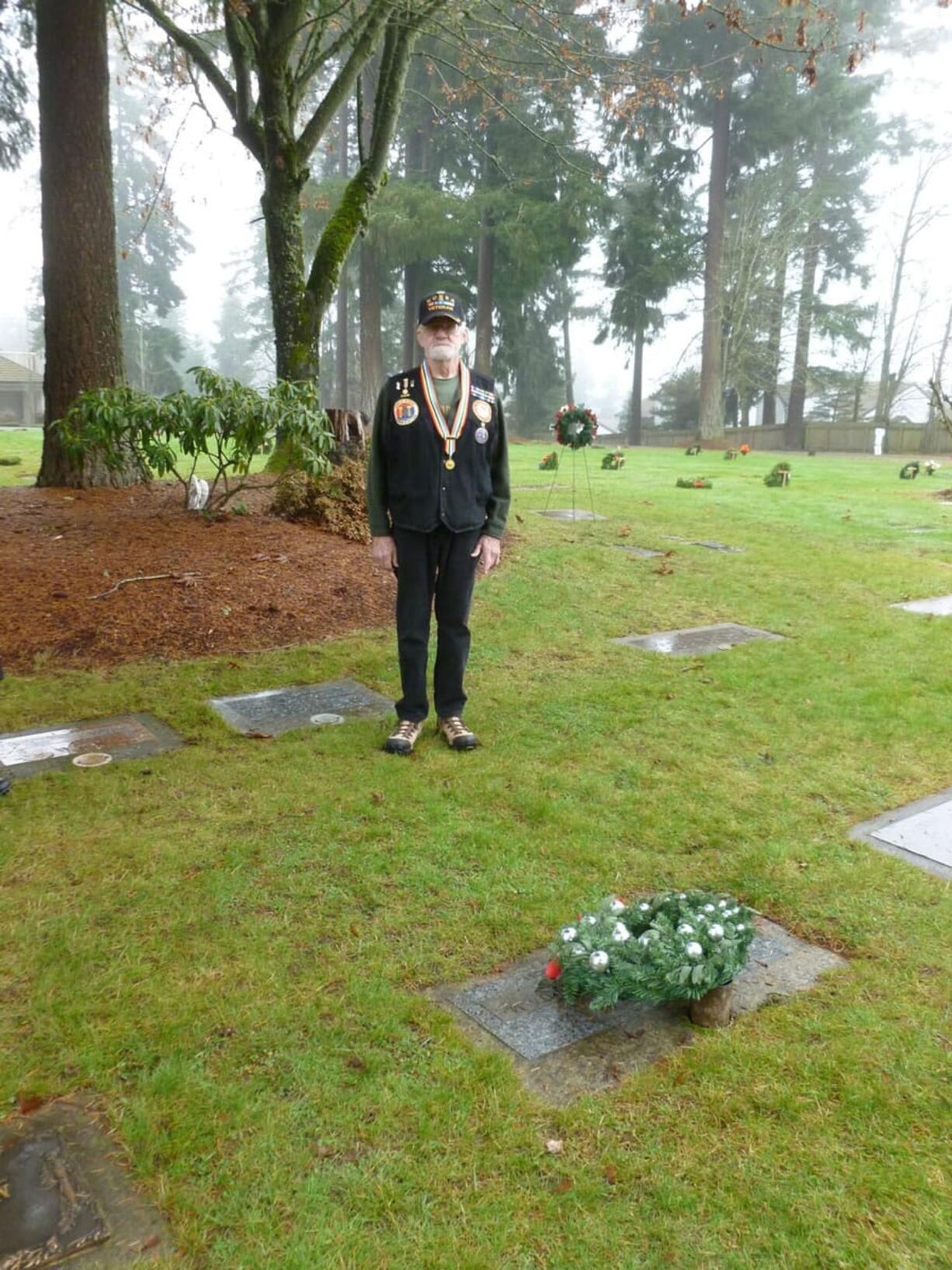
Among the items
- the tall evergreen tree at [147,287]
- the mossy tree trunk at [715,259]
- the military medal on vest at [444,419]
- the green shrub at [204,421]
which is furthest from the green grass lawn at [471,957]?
the tall evergreen tree at [147,287]

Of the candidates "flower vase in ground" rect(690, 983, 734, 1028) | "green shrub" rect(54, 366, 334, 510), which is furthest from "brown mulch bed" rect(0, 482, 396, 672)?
"flower vase in ground" rect(690, 983, 734, 1028)

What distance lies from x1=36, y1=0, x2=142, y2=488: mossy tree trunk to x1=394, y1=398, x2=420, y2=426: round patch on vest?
18.4 feet

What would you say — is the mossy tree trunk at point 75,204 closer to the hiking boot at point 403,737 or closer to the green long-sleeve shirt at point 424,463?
the green long-sleeve shirt at point 424,463

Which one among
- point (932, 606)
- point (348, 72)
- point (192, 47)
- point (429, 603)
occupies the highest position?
point (192, 47)

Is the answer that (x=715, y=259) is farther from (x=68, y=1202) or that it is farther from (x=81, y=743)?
(x=68, y=1202)

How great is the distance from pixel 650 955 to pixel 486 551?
2.21 m

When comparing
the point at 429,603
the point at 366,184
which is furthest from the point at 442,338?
the point at 366,184

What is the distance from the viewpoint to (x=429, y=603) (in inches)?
163

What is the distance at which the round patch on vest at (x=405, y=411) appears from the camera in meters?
3.90

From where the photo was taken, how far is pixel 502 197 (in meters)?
27.2

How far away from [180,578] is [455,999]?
458cm

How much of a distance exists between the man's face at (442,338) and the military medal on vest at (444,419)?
10 cm

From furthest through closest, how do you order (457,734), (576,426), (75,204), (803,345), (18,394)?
1. (18,394)
2. (803,345)
3. (576,426)
4. (75,204)
5. (457,734)

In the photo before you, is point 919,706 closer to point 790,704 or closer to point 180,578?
point 790,704
